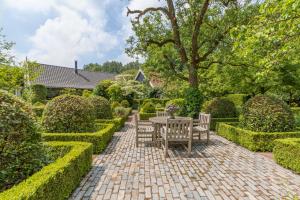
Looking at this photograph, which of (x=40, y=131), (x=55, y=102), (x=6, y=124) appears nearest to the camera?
(x=6, y=124)

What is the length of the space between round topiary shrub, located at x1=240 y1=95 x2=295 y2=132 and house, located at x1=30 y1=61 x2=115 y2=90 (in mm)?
24119

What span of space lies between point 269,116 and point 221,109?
4463mm

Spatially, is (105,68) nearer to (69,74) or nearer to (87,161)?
(69,74)

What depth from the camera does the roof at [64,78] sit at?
28.6 metres

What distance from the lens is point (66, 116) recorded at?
747 centimetres

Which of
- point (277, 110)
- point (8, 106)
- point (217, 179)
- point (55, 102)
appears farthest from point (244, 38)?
point (55, 102)

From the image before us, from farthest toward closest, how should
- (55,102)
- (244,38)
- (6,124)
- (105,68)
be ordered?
1. (105,68)
2. (55,102)
3. (244,38)
4. (6,124)

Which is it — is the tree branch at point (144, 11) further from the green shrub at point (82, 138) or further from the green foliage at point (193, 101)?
the green shrub at point (82, 138)

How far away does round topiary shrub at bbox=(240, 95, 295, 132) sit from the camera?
777cm

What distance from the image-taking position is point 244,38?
5406mm

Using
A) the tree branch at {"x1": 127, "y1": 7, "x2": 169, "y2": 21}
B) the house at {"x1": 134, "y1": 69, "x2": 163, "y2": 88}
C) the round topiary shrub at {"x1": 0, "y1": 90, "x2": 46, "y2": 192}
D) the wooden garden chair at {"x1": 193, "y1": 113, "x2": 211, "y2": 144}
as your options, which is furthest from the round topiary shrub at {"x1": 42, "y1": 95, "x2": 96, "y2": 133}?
the house at {"x1": 134, "y1": 69, "x2": 163, "y2": 88}

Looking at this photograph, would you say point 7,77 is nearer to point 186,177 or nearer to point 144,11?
point 144,11

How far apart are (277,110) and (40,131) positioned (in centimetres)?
707

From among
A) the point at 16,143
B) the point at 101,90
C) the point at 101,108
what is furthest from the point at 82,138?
the point at 101,90
